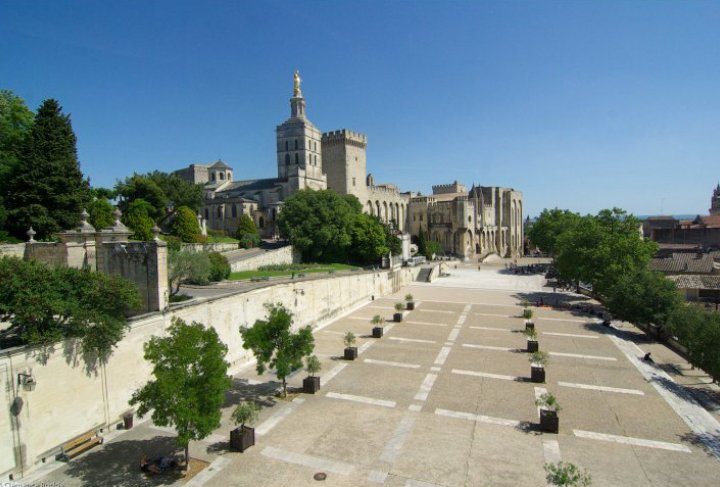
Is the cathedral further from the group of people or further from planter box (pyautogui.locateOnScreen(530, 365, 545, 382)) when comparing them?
the group of people

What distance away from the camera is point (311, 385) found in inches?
608

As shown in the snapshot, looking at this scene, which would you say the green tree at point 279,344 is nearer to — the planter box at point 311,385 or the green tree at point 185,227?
the planter box at point 311,385

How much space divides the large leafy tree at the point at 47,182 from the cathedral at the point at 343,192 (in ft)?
75.8

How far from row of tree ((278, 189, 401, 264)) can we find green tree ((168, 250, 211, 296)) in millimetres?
19419

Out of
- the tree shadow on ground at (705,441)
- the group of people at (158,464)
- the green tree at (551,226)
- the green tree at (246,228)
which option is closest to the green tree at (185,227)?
the green tree at (246,228)

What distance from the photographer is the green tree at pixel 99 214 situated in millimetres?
27828

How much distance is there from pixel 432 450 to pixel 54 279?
11.2 metres

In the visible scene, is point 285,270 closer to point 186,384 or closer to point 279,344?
point 279,344

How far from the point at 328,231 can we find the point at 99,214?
62.6 ft

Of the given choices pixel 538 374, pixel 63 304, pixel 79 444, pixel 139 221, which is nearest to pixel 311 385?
pixel 79 444

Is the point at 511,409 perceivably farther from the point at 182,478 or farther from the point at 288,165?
the point at 288,165

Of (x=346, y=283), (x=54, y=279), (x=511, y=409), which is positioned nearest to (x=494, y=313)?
(x=346, y=283)

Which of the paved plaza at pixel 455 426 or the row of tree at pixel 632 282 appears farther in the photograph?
the row of tree at pixel 632 282

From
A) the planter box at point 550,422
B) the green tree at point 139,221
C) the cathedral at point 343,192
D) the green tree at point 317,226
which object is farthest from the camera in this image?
the cathedral at point 343,192
